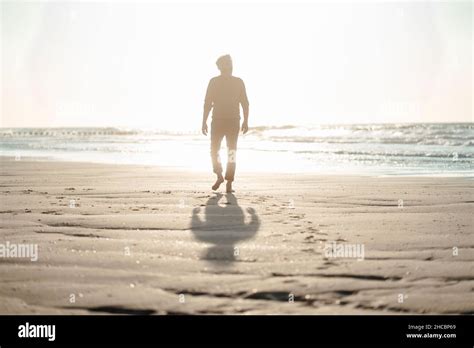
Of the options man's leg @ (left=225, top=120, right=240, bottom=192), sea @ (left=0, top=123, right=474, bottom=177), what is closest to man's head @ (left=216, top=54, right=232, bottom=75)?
man's leg @ (left=225, top=120, right=240, bottom=192)

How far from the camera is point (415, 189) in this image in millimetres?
8555

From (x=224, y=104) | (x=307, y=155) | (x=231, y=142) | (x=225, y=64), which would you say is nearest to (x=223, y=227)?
(x=231, y=142)

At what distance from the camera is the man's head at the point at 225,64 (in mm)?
8617

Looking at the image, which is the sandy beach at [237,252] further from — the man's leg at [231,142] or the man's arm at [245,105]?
the man's arm at [245,105]

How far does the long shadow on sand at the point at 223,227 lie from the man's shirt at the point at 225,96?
2.20 m

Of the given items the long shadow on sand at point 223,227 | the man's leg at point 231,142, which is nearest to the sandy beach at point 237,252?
the long shadow on sand at point 223,227

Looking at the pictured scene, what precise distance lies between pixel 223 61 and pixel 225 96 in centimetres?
60

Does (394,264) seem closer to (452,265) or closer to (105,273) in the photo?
(452,265)
